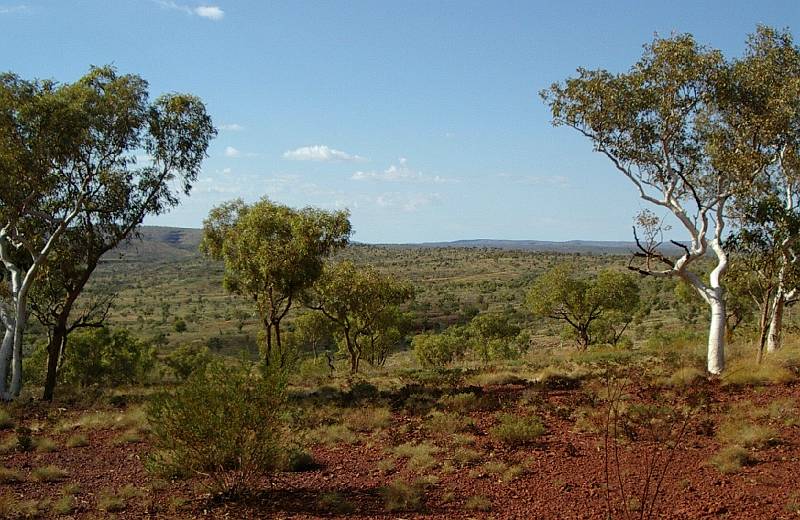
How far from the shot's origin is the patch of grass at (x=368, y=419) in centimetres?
1364

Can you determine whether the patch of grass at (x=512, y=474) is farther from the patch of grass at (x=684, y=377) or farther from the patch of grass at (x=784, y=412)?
the patch of grass at (x=684, y=377)

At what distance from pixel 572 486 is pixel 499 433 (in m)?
2.70

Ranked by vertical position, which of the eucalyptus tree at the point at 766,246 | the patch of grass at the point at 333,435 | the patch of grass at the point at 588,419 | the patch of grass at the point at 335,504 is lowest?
the patch of grass at the point at 333,435

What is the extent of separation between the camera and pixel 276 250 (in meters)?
21.5

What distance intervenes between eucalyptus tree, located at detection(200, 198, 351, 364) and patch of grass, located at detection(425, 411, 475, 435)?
8.84 metres

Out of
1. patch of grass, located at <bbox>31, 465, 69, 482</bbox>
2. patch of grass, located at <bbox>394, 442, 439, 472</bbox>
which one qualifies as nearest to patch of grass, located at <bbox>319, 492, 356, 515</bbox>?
patch of grass, located at <bbox>394, 442, 439, 472</bbox>

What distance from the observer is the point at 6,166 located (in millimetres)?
16266

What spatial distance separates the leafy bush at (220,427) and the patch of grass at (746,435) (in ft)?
25.3

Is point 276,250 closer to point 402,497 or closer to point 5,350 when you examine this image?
point 5,350

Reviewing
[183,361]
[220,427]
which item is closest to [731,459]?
[220,427]

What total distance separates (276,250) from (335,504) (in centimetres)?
1355

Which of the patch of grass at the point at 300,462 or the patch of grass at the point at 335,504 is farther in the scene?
the patch of grass at the point at 300,462

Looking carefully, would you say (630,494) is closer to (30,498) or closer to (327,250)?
(30,498)

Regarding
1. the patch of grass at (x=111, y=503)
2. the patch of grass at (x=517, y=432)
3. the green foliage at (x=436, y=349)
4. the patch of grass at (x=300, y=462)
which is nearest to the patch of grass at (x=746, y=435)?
the patch of grass at (x=517, y=432)
